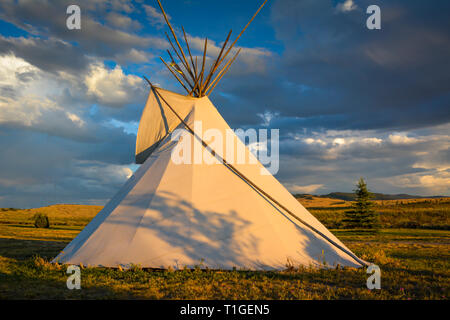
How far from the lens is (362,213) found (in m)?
25.4

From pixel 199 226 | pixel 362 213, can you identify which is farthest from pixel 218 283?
pixel 362 213

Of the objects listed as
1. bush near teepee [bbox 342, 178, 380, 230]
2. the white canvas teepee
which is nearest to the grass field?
Answer: the white canvas teepee

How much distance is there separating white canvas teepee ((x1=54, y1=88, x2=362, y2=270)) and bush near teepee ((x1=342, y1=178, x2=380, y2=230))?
749 inches

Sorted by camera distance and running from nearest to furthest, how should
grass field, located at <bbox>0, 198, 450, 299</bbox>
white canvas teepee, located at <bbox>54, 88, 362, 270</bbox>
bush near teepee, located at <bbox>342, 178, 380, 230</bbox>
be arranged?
1. grass field, located at <bbox>0, 198, 450, 299</bbox>
2. white canvas teepee, located at <bbox>54, 88, 362, 270</bbox>
3. bush near teepee, located at <bbox>342, 178, 380, 230</bbox>

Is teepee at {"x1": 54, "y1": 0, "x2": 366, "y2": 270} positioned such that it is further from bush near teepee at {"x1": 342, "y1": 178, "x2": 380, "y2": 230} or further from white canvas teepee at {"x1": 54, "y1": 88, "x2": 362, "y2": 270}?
bush near teepee at {"x1": 342, "y1": 178, "x2": 380, "y2": 230}

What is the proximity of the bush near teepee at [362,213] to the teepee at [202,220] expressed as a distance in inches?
744

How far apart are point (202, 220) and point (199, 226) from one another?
0.16 meters

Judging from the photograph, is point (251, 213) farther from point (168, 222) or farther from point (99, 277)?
point (99, 277)

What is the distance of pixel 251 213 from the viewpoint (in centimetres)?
716

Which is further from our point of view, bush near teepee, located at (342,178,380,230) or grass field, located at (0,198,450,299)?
bush near teepee, located at (342,178,380,230)

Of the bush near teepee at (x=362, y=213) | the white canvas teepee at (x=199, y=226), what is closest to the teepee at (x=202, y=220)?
the white canvas teepee at (x=199, y=226)

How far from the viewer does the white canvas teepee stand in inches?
255
